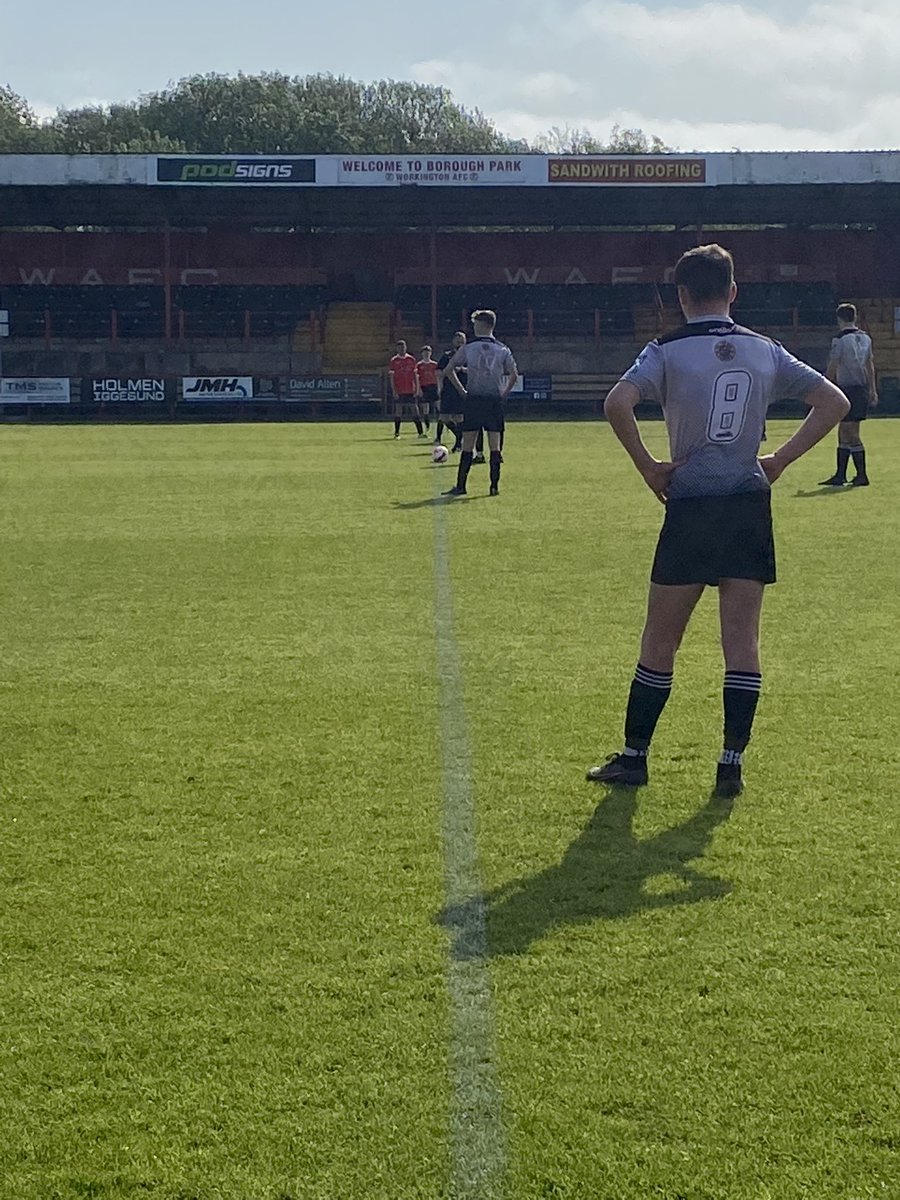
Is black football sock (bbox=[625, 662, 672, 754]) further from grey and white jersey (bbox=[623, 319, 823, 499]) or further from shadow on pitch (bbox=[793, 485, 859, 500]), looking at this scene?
shadow on pitch (bbox=[793, 485, 859, 500])

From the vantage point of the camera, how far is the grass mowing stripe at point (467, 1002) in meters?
2.87

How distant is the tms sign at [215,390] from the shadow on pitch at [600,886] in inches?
1412

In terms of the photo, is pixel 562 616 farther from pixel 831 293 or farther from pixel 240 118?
pixel 240 118

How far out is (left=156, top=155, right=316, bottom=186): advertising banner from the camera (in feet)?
135

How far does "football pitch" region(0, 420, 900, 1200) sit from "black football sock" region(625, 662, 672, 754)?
0.19 m

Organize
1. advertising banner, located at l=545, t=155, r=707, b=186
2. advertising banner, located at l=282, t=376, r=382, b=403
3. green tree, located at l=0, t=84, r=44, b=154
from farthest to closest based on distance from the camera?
green tree, located at l=0, t=84, r=44, b=154
advertising banner, located at l=545, t=155, r=707, b=186
advertising banner, located at l=282, t=376, r=382, b=403

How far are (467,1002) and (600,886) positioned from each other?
93 centimetres

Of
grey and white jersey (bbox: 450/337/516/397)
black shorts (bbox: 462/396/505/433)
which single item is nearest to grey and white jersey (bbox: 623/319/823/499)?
grey and white jersey (bbox: 450/337/516/397)

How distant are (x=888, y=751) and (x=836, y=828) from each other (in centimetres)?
109

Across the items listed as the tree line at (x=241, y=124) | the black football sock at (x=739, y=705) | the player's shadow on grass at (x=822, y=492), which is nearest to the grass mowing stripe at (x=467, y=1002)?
the black football sock at (x=739, y=705)

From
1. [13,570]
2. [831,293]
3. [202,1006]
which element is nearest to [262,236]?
[831,293]

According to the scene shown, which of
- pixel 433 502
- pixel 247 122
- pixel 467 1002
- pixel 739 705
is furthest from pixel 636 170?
pixel 247 122

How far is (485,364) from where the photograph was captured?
16.3m

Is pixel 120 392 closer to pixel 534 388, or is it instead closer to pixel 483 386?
pixel 534 388
